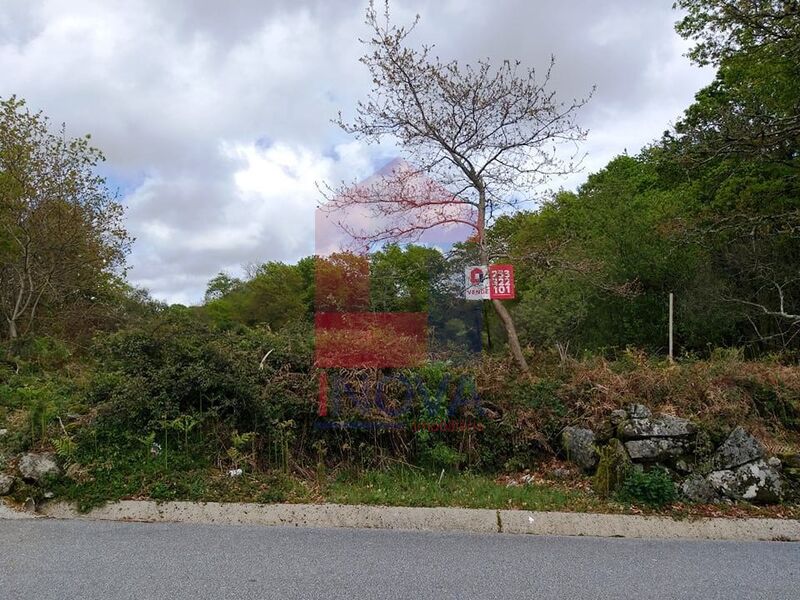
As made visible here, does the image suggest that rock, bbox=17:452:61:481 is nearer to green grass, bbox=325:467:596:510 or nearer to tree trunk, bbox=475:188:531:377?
green grass, bbox=325:467:596:510

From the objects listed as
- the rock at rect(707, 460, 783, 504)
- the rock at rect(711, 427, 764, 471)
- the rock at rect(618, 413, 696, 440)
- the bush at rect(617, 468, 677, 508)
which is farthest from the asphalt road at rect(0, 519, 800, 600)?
the rock at rect(618, 413, 696, 440)

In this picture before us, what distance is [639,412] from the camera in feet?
18.6

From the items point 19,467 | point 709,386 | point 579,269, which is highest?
point 579,269

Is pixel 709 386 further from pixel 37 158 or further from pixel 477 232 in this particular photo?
pixel 37 158

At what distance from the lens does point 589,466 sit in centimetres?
562

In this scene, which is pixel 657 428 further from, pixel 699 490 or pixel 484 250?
pixel 484 250

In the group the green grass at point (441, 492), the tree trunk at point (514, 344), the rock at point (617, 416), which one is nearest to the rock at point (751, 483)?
the rock at point (617, 416)

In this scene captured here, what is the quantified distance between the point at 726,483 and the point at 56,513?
6.22 meters

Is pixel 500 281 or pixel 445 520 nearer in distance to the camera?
pixel 445 520

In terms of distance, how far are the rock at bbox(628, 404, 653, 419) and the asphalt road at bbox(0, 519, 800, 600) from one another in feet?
4.86

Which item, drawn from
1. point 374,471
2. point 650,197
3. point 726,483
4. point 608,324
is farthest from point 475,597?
point 650,197

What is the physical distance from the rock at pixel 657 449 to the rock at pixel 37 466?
5656 millimetres

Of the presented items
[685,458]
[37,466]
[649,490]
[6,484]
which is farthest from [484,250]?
[6,484]

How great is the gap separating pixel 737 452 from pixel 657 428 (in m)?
0.75
